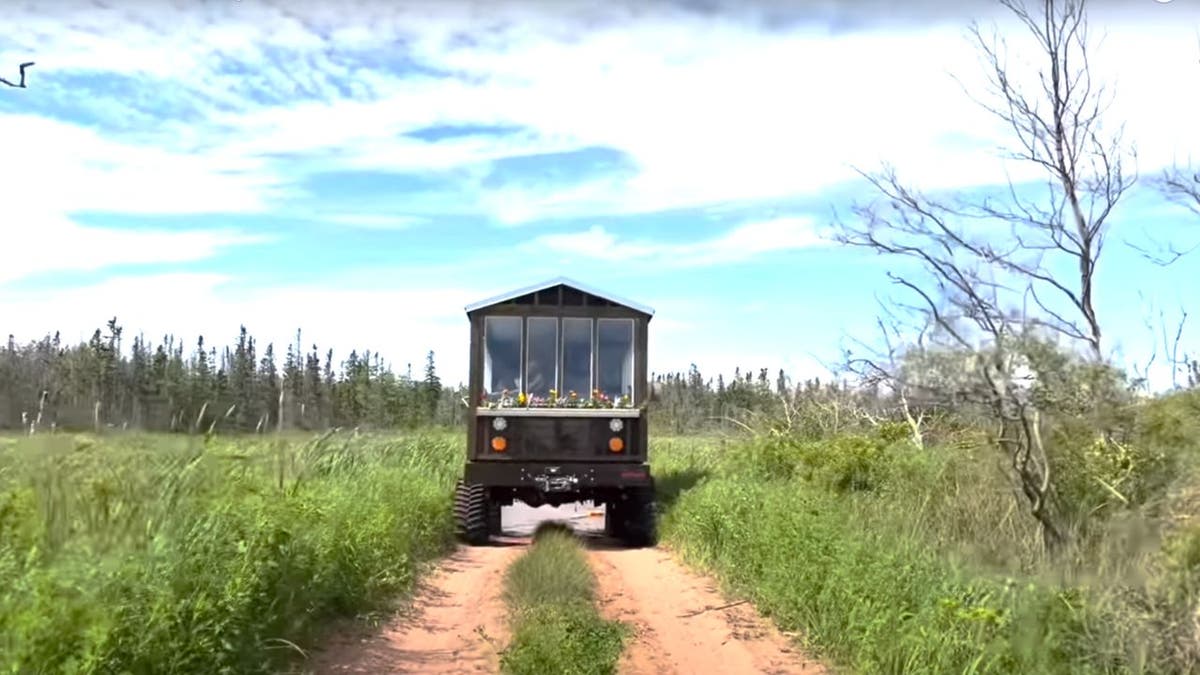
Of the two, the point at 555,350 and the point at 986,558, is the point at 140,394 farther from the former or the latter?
the point at 555,350

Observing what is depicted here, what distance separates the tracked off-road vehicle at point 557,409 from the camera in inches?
575

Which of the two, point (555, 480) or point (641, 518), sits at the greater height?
point (555, 480)

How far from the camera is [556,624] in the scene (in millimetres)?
7637

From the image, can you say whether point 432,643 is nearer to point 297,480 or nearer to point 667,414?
point 297,480

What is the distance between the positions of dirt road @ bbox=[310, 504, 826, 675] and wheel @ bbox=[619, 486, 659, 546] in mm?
2258

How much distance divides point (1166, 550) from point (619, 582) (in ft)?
19.8

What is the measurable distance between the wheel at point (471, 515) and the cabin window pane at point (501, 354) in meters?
1.28

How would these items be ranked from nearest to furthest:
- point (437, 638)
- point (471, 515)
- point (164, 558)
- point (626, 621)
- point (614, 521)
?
point (164, 558) → point (437, 638) → point (626, 621) → point (471, 515) → point (614, 521)

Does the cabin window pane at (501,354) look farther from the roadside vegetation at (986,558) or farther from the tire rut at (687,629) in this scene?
the roadside vegetation at (986,558)

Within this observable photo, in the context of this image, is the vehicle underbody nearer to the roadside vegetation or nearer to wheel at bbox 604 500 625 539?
wheel at bbox 604 500 625 539

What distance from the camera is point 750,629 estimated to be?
8.70m

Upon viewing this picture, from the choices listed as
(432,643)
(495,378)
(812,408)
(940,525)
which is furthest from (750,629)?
(812,408)

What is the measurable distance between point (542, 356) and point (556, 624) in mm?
7799

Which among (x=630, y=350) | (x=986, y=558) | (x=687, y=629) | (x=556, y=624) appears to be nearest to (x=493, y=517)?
(x=630, y=350)
